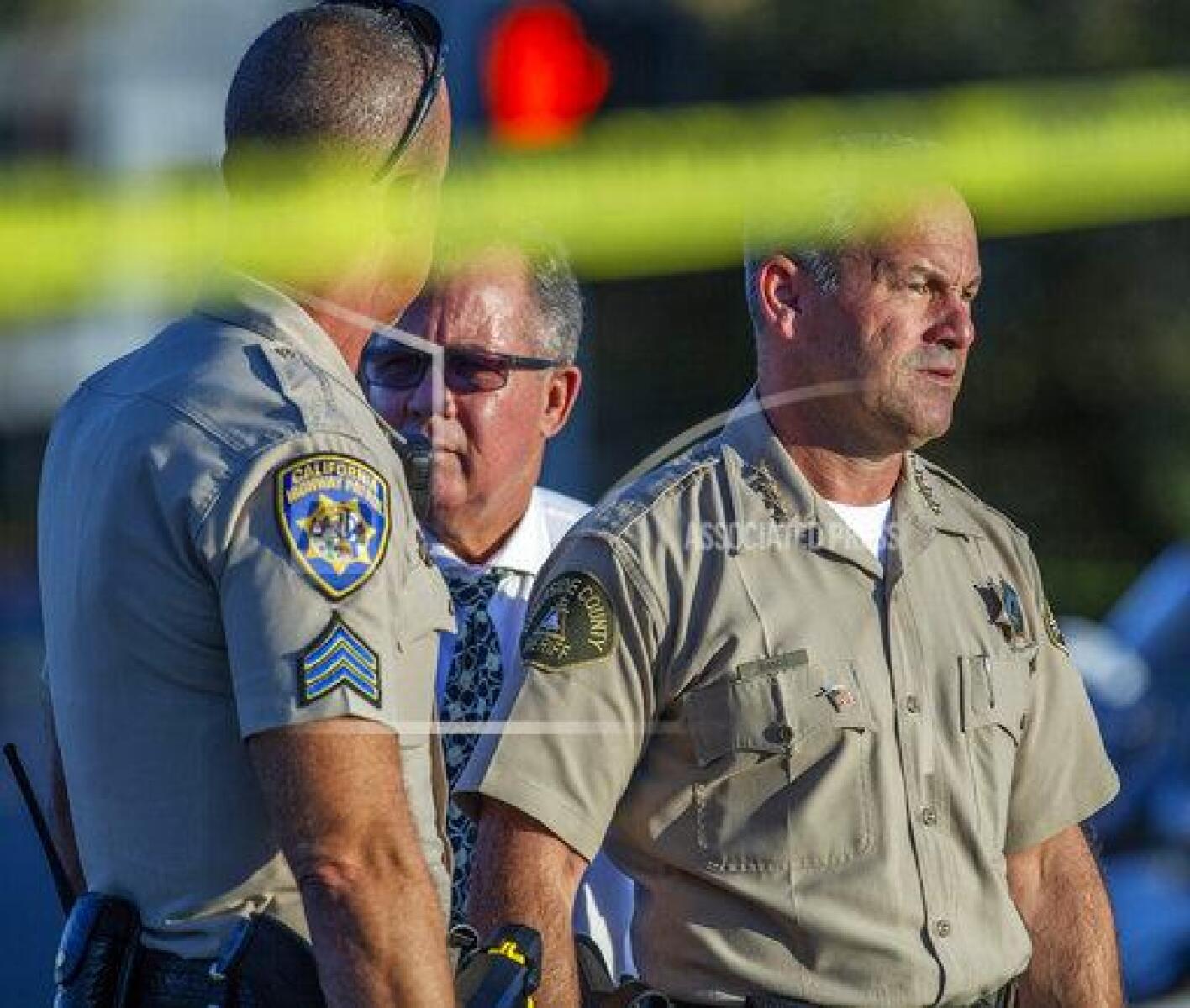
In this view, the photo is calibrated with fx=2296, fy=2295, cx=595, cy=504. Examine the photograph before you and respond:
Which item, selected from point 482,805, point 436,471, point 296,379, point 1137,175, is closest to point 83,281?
point 436,471

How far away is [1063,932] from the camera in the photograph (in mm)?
3000

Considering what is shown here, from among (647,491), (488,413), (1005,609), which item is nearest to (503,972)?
(647,491)

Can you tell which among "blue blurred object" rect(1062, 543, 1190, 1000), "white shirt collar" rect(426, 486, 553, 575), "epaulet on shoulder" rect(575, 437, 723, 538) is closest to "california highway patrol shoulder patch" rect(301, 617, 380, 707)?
"epaulet on shoulder" rect(575, 437, 723, 538)

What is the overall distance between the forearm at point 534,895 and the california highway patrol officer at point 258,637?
357 mm

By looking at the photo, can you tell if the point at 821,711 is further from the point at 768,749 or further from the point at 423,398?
the point at 423,398

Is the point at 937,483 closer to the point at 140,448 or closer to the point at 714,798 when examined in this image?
the point at 714,798

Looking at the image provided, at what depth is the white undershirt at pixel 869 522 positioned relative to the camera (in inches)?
114

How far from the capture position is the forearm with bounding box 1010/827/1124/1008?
118 inches

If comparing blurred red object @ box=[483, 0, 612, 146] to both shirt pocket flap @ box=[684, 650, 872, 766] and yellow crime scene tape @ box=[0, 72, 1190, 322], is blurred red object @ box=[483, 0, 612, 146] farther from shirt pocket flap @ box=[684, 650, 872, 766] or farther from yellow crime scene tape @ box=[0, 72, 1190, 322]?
shirt pocket flap @ box=[684, 650, 872, 766]

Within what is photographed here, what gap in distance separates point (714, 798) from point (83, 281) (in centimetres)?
158

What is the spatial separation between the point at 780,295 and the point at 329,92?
871 mm

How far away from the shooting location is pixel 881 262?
9.58 feet

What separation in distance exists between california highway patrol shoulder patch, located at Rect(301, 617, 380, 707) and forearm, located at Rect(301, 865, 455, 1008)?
0.16 meters

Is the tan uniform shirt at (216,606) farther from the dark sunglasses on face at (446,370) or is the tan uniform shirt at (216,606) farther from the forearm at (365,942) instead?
the dark sunglasses on face at (446,370)
